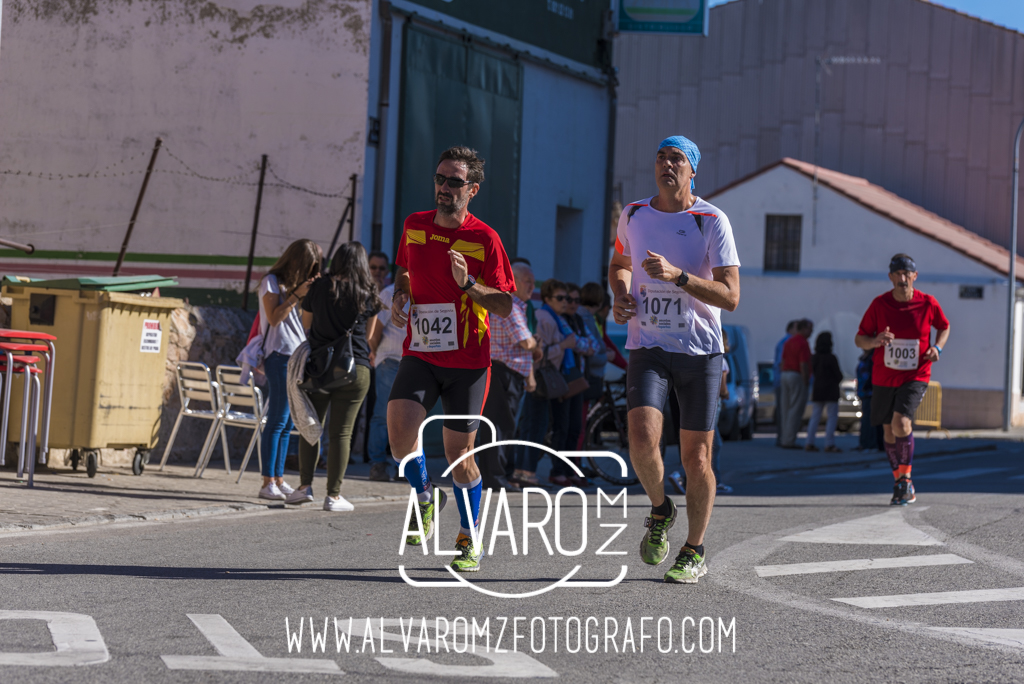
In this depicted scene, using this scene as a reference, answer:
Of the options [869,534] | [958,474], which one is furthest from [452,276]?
[958,474]

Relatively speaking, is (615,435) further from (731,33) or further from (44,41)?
(731,33)

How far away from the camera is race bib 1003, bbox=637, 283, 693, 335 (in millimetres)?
6395

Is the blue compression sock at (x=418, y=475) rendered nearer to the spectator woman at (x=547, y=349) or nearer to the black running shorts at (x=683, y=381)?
the black running shorts at (x=683, y=381)

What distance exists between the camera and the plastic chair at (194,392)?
10875 mm

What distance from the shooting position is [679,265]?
21.1 ft

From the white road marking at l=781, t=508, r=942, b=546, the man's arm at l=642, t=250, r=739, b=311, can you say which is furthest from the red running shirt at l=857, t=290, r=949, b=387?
the man's arm at l=642, t=250, r=739, b=311

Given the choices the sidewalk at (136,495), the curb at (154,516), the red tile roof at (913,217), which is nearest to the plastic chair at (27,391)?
the sidewalk at (136,495)

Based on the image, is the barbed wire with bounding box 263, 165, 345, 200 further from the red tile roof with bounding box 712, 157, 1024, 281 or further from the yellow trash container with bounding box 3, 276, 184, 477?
the red tile roof with bounding box 712, 157, 1024, 281

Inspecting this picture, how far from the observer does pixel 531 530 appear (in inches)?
335

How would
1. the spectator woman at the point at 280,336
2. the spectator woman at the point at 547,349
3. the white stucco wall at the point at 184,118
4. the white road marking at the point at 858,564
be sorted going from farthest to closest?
the white stucco wall at the point at 184,118, the spectator woman at the point at 547,349, the spectator woman at the point at 280,336, the white road marking at the point at 858,564

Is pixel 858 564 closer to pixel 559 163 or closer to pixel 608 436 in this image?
pixel 608 436

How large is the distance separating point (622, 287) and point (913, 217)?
32.1m

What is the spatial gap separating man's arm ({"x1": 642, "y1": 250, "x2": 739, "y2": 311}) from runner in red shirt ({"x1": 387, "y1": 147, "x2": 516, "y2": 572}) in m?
0.76

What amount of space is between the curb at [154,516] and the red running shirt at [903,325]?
4.31 metres
